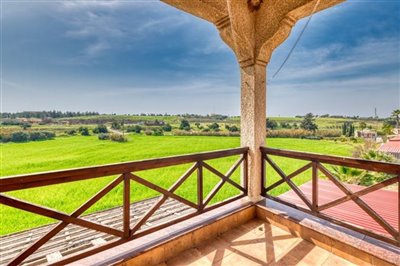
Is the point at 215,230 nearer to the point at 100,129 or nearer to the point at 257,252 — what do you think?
the point at 257,252

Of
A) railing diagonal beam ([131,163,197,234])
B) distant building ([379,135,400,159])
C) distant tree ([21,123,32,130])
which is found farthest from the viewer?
distant tree ([21,123,32,130])

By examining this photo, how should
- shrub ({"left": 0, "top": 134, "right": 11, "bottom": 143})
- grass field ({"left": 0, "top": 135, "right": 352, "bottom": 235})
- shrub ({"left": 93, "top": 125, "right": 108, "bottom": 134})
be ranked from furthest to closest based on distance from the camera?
shrub ({"left": 93, "top": 125, "right": 108, "bottom": 134})
shrub ({"left": 0, "top": 134, "right": 11, "bottom": 143})
grass field ({"left": 0, "top": 135, "right": 352, "bottom": 235})

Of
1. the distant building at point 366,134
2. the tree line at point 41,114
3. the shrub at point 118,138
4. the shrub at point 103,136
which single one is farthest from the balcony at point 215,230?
the shrub at point 103,136

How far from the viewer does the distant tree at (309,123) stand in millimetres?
10930

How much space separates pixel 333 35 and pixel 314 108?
5.79 meters

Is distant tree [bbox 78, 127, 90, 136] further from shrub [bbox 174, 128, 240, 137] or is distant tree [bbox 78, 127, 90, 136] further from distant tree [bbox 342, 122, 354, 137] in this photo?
distant tree [bbox 342, 122, 354, 137]

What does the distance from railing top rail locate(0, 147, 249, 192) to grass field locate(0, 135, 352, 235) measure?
343 centimetres

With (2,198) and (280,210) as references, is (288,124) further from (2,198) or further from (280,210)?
(2,198)

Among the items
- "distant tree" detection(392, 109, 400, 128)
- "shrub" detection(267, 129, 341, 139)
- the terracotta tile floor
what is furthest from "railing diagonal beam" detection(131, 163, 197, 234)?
"distant tree" detection(392, 109, 400, 128)

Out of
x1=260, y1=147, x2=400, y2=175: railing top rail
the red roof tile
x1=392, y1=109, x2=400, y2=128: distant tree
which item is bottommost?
the red roof tile

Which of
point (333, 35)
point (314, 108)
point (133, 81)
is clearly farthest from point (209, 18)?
point (133, 81)

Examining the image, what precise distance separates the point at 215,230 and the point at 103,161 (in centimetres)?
1639

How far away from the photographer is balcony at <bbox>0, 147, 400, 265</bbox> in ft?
5.24

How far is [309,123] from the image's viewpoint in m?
11.2
